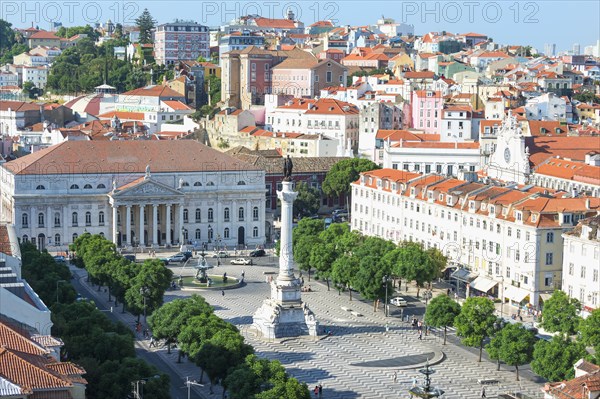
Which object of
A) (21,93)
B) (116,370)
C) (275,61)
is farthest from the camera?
(21,93)

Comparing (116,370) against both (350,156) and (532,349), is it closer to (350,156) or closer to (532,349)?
(532,349)

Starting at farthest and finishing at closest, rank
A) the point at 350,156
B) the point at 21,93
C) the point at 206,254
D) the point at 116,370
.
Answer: the point at 21,93, the point at 350,156, the point at 206,254, the point at 116,370

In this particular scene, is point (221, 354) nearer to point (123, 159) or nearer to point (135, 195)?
point (135, 195)

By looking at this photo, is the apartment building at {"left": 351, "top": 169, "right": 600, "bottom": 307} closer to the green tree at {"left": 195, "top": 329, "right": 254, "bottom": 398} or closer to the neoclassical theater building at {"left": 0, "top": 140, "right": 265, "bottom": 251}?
the neoclassical theater building at {"left": 0, "top": 140, "right": 265, "bottom": 251}

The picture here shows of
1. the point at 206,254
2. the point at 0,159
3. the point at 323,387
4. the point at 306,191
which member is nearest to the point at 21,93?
the point at 0,159

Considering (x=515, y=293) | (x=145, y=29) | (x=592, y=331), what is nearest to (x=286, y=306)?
(x=515, y=293)
